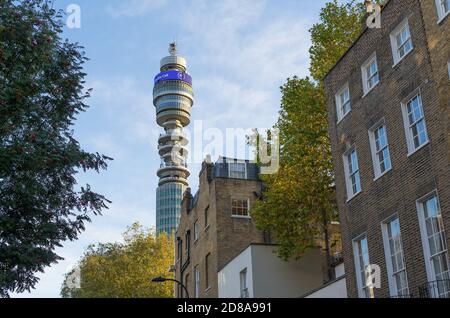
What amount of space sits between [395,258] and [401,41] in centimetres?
743

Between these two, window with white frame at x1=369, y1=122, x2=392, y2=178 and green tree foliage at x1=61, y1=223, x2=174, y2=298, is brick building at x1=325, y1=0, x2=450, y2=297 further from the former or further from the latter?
green tree foliage at x1=61, y1=223, x2=174, y2=298

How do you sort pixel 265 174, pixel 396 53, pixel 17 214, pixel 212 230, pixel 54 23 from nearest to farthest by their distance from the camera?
pixel 17 214 < pixel 54 23 < pixel 396 53 < pixel 265 174 < pixel 212 230

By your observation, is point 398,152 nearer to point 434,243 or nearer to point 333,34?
point 434,243

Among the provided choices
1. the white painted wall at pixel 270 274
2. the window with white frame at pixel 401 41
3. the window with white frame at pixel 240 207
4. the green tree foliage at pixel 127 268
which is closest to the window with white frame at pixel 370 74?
the window with white frame at pixel 401 41

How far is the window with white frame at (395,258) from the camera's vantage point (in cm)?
1923

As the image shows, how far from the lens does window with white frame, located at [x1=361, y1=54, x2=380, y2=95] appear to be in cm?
2212

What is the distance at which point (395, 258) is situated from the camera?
64.7ft

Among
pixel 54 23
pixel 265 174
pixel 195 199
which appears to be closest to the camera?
pixel 54 23

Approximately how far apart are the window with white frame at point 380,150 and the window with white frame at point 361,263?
8.73 feet

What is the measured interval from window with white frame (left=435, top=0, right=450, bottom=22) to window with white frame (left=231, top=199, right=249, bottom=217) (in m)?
22.7

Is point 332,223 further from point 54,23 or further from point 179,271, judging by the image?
point 54,23
